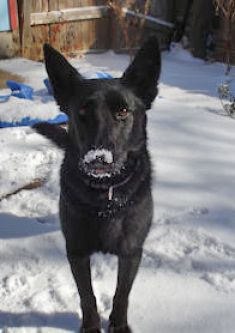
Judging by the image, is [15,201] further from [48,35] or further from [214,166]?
[48,35]

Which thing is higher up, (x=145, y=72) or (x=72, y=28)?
(x=145, y=72)

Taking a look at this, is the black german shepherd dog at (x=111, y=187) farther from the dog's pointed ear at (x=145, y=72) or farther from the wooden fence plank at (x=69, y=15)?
the wooden fence plank at (x=69, y=15)

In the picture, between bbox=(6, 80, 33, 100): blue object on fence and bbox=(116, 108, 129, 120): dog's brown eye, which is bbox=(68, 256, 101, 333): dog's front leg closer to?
bbox=(116, 108, 129, 120): dog's brown eye

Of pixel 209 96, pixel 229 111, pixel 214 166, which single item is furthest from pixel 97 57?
pixel 214 166

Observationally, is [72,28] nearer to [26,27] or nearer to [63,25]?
[63,25]

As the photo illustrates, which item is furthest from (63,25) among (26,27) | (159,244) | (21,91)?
(159,244)

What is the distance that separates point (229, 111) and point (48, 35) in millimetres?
3983

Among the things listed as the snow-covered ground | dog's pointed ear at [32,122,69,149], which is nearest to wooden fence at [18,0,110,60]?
the snow-covered ground

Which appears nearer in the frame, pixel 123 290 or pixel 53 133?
pixel 123 290

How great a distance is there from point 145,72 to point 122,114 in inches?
11.9

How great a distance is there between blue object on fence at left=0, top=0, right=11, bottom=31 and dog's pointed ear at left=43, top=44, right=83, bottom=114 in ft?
18.1

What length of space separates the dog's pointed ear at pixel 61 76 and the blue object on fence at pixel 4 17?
5.53 meters

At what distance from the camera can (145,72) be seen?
2.22 metres

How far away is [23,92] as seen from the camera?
5379 millimetres
